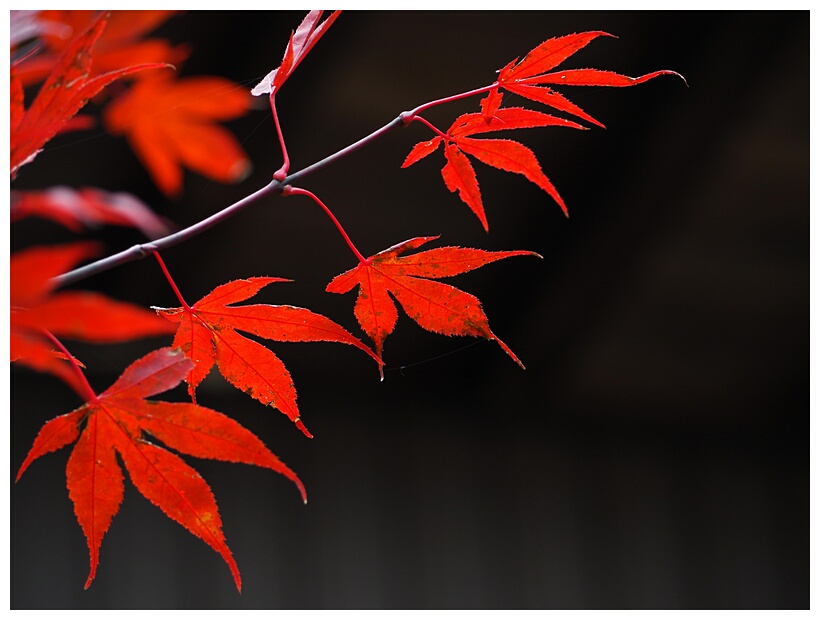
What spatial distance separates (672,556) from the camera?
156 centimetres

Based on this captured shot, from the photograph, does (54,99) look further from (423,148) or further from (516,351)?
(516,351)

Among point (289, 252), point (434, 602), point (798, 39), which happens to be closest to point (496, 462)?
point (434, 602)

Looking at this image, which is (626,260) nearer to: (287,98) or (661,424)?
(661,424)

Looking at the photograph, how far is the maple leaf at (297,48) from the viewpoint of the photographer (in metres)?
0.25

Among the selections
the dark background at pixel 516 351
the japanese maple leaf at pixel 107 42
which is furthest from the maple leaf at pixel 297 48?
the dark background at pixel 516 351

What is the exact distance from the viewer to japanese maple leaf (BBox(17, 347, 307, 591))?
22cm

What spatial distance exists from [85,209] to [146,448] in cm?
11

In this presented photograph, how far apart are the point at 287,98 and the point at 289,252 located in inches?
11.3

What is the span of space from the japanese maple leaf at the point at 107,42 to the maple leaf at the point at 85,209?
5cm

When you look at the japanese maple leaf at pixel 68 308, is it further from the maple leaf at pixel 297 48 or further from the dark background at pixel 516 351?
the dark background at pixel 516 351

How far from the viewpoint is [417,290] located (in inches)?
11.0

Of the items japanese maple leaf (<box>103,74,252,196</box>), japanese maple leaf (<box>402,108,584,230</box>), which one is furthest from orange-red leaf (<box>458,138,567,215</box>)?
japanese maple leaf (<box>103,74,252,196</box>)

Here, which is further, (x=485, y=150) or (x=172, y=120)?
(x=485, y=150)

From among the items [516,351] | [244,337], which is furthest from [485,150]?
[516,351]
